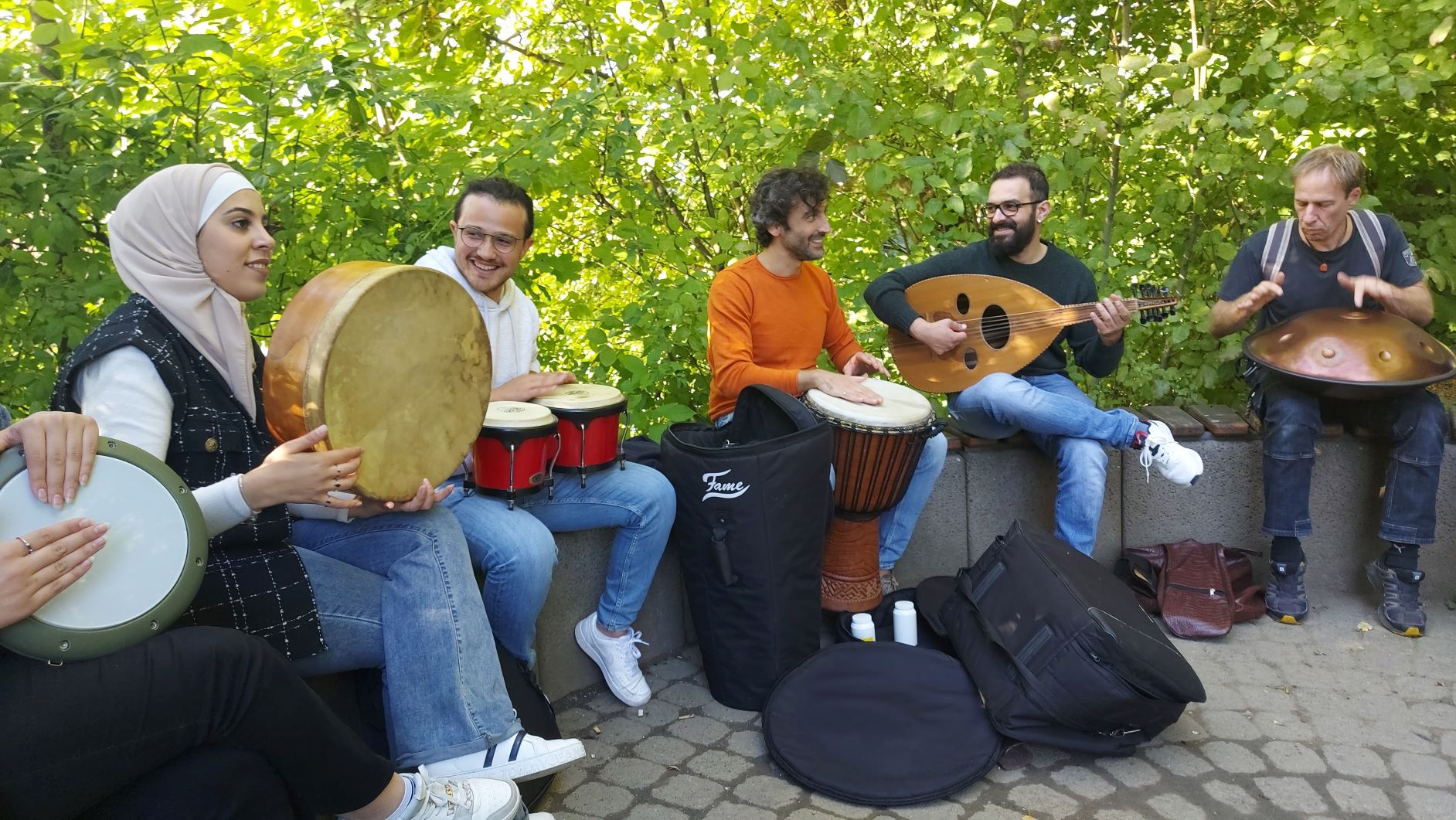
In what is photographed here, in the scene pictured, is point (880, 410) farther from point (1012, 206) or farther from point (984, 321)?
point (1012, 206)

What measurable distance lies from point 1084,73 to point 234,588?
4.12 m

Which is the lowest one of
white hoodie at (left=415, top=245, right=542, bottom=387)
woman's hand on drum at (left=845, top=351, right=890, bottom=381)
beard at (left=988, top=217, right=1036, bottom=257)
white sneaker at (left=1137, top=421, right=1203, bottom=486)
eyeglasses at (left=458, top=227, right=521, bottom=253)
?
white sneaker at (left=1137, top=421, right=1203, bottom=486)

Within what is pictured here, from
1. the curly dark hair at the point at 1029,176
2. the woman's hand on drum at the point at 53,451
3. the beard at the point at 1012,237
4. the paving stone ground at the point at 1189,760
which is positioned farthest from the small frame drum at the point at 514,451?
the curly dark hair at the point at 1029,176

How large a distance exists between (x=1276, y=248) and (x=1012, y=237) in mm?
945

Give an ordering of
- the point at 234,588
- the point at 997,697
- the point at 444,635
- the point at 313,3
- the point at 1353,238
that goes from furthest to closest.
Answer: the point at 313,3
the point at 1353,238
the point at 997,697
the point at 444,635
the point at 234,588

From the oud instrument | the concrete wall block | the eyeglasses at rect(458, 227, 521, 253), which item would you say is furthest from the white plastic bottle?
the eyeglasses at rect(458, 227, 521, 253)

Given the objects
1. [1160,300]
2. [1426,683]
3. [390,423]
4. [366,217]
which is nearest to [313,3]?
[366,217]

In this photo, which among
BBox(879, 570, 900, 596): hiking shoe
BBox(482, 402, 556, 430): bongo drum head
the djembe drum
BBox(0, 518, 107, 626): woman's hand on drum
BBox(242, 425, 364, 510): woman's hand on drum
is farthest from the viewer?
BBox(879, 570, 900, 596): hiking shoe

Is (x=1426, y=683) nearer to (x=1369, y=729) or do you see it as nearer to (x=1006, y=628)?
(x=1369, y=729)

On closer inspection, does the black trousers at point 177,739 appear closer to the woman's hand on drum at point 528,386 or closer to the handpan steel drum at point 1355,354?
the woman's hand on drum at point 528,386

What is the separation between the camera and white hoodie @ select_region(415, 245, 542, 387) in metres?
3.32

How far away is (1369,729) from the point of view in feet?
10.1

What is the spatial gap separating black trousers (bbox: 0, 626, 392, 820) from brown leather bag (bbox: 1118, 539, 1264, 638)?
2804mm

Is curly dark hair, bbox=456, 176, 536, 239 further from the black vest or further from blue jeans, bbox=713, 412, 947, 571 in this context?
the black vest
